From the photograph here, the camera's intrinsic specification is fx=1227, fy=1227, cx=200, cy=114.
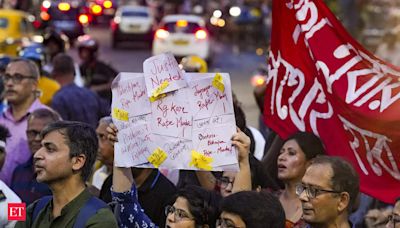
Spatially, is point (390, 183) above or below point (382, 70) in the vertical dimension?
below

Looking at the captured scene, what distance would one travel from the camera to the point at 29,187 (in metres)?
8.88

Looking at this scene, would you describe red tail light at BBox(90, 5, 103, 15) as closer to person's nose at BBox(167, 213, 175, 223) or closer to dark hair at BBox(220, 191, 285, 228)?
person's nose at BBox(167, 213, 175, 223)

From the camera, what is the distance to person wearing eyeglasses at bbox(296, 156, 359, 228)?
690cm

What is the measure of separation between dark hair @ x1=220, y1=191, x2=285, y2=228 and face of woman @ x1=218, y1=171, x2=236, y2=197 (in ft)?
3.20

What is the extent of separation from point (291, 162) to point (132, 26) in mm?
32042

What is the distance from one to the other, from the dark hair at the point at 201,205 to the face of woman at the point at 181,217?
0.02m

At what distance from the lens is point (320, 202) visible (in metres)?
6.89

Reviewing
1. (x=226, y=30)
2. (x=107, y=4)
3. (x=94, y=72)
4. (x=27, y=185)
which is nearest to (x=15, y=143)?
(x=27, y=185)

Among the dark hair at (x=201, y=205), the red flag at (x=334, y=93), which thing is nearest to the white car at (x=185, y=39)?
the red flag at (x=334, y=93)

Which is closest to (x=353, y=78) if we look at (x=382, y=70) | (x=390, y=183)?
(x=382, y=70)

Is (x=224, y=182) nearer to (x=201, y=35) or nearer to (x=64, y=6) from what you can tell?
(x=201, y=35)

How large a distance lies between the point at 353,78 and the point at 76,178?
8.35 feet

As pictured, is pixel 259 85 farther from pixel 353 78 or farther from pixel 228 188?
pixel 228 188

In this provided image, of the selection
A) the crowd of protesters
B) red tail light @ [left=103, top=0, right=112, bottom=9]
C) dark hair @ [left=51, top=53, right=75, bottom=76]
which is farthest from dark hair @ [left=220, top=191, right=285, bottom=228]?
red tail light @ [left=103, top=0, right=112, bottom=9]
